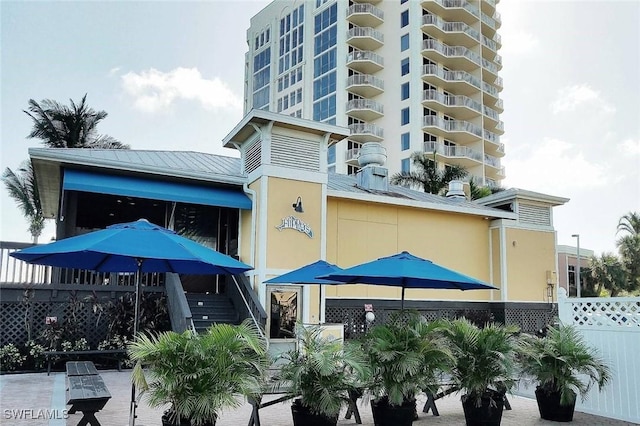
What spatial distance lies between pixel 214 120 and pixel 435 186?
41.2 ft

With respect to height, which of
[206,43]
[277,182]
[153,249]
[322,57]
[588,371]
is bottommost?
[588,371]

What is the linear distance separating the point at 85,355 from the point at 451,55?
37.3 metres

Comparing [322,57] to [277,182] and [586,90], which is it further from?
[277,182]

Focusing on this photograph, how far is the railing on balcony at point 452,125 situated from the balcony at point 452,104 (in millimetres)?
746

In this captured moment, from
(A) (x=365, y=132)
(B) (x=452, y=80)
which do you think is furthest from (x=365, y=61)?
(B) (x=452, y=80)

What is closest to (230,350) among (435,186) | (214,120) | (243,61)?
(214,120)

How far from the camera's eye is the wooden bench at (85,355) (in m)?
10.6

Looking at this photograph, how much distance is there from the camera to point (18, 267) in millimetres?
11352

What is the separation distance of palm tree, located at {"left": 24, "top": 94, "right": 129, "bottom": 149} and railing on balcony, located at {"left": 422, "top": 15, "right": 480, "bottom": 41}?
25.0 metres

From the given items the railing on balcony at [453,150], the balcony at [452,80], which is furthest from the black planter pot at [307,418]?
the balcony at [452,80]

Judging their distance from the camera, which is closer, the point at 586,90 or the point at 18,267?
the point at 18,267

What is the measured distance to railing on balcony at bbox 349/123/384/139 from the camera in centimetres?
4084

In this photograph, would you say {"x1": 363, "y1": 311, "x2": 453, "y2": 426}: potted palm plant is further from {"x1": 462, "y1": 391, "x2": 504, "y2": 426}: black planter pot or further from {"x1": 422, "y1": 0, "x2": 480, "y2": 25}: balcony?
{"x1": 422, "y1": 0, "x2": 480, "y2": 25}: balcony

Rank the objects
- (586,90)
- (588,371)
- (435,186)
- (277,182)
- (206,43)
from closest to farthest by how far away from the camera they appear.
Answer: (588,371), (277,182), (206,43), (586,90), (435,186)
